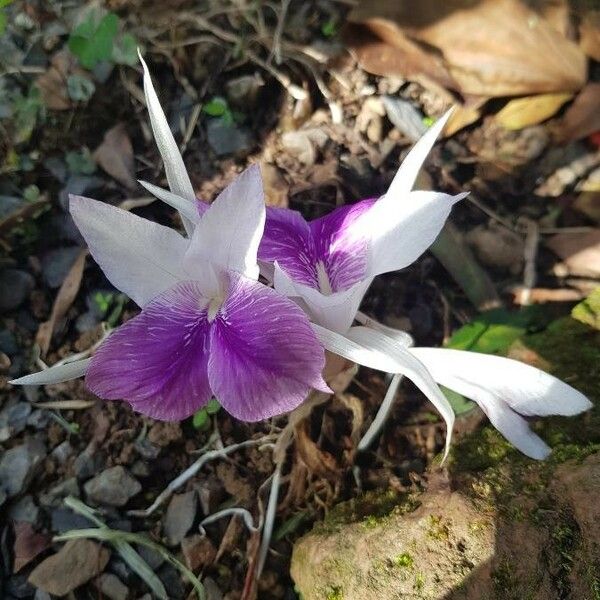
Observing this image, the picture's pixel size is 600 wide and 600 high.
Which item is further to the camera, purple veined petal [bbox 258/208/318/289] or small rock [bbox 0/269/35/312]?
small rock [bbox 0/269/35/312]

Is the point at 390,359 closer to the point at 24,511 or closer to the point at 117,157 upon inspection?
the point at 24,511

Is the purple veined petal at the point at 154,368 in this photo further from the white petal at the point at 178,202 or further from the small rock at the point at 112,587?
the small rock at the point at 112,587

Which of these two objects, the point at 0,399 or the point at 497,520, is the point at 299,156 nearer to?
the point at 0,399

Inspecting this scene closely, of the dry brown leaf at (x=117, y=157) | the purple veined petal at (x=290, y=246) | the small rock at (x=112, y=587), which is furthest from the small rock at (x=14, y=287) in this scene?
the purple veined petal at (x=290, y=246)

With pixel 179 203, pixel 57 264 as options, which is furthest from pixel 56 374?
pixel 57 264

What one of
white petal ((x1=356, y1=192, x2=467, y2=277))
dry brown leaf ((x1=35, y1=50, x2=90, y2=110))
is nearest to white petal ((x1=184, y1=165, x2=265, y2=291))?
white petal ((x1=356, y1=192, x2=467, y2=277))

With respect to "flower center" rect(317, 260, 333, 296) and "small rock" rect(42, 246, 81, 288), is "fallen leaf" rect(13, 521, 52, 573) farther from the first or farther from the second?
"flower center" rect(317, 260, 333, 296)

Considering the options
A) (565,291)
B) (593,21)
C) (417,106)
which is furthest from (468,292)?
(593,21)
